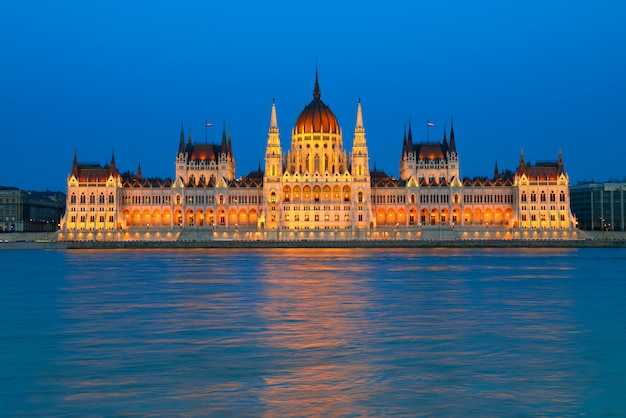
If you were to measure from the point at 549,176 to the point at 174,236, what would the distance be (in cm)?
5933

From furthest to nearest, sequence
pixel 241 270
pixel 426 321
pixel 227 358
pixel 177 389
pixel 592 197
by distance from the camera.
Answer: pixel 592 197 < pixel 241 270 < pixel 426 321 < pixel 227 358 < pixel 177 389

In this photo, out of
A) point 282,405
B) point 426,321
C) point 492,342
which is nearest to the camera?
point 282,405

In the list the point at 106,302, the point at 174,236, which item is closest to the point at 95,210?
the point at 174,236

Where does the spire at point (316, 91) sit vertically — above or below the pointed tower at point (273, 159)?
above

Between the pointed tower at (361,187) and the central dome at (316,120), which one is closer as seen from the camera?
the pointed tower at (361,187)

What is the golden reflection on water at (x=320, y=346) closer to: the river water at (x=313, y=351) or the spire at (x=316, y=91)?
the river water at (x=313, y=351)

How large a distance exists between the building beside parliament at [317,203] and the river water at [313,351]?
8899 cm

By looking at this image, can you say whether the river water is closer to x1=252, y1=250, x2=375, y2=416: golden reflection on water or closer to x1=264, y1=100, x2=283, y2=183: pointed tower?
x1=252, y1=250, x2=375, y2=416: golden reflection on water

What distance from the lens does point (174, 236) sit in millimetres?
134000

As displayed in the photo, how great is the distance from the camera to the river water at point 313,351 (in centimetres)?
1691

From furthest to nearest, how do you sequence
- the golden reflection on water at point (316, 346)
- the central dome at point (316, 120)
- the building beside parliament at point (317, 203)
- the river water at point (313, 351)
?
1. the central dome at point (316, 120)
2. the building beside parliament at point (317, 203)
3. the golden reflection on water at point (316, 346)
4. the river water at point (313, 351)

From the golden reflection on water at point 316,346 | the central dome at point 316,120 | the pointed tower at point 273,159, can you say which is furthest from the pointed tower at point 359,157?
the golden reflection on water at point 316,346

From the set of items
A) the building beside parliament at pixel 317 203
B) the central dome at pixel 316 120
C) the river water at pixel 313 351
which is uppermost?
the central dome at pixel 316 120

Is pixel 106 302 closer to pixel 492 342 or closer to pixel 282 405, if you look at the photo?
pixel 492 342
